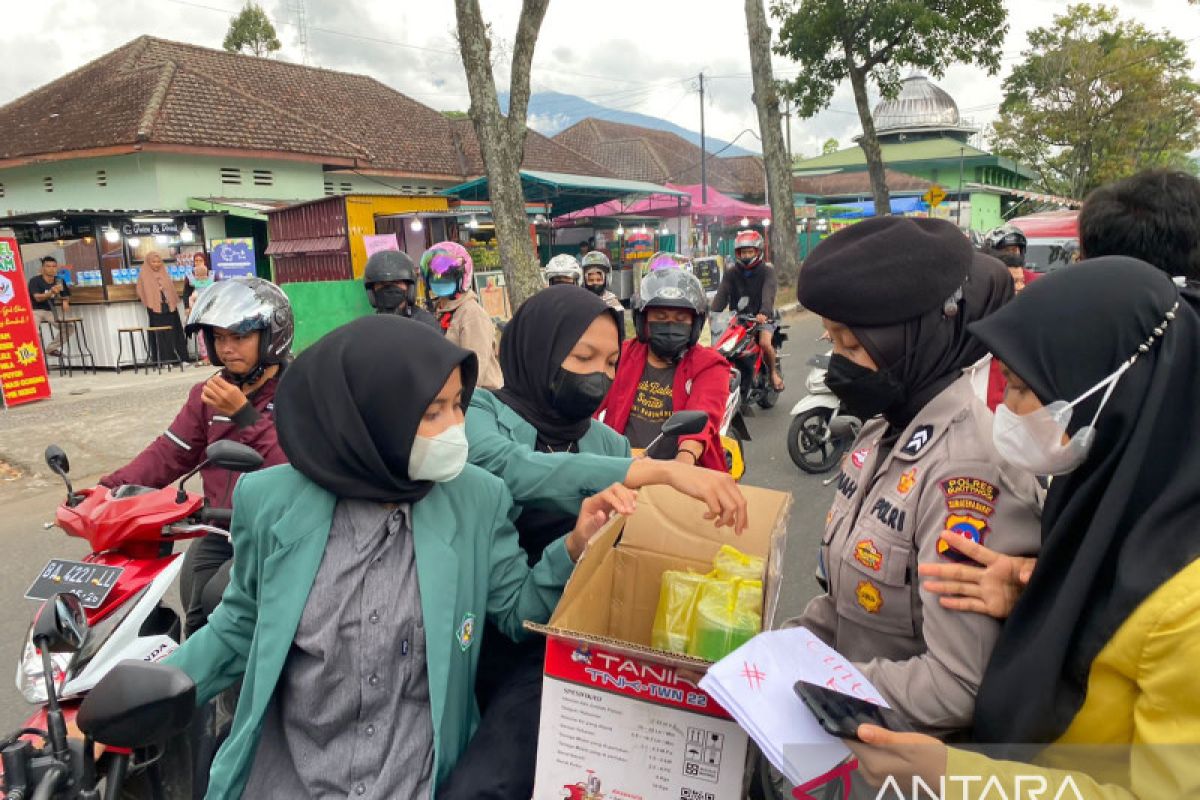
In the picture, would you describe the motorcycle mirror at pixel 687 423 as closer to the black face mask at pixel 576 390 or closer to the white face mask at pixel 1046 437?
the black face mask at pixel 576 390

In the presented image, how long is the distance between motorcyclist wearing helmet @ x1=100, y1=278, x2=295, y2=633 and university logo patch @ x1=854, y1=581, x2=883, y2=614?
7.36 ft

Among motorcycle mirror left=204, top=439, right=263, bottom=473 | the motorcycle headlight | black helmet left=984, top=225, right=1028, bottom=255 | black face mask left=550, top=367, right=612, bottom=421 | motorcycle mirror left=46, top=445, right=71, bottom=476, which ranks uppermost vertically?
black helmet left=984, top=225, right=1028, bottom=255

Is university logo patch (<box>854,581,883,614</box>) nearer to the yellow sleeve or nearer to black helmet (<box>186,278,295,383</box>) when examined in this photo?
the yellow sleeve

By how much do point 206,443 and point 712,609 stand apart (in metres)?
2.28

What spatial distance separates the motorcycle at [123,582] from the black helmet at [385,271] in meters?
3.03

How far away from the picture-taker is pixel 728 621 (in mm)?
1739

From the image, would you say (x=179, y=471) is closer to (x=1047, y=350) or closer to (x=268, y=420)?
(x=268, y=420)

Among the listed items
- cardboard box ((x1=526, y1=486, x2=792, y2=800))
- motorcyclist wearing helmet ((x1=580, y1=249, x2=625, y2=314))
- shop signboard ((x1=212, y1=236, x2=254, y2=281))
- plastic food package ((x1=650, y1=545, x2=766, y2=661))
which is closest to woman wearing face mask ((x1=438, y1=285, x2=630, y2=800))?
plastic food package ((x1=650, y1=545, x2=766, y2=661))

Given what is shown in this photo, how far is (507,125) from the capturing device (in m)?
10.6

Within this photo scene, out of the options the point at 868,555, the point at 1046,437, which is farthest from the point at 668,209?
the point at 1046,437

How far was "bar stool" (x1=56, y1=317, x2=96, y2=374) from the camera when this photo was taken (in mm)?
12222

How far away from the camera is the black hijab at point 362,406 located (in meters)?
1.72

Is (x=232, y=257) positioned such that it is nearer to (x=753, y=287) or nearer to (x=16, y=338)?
(x=16, y=338)

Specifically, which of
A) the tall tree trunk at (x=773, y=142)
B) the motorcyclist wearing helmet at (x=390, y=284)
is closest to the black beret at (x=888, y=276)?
the motorcyclist wearing helmet at (x=390, y=284)
